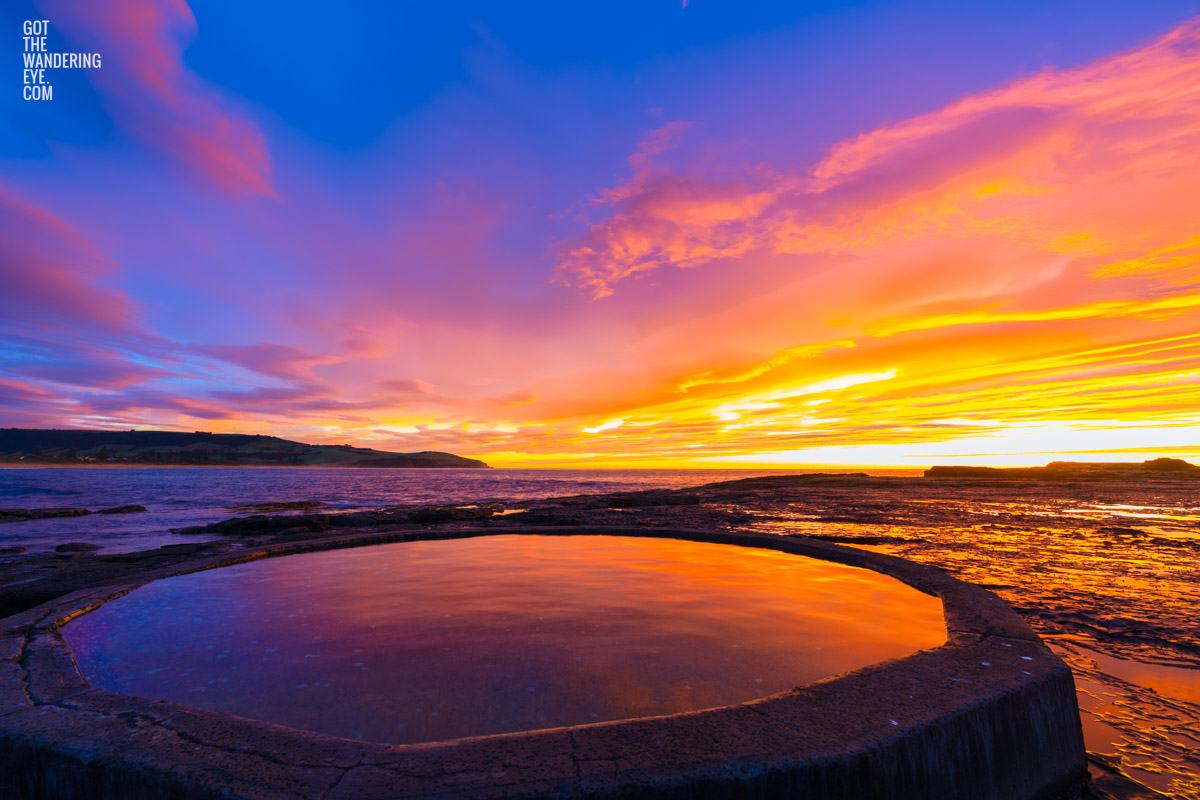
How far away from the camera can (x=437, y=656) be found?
14.3 ft

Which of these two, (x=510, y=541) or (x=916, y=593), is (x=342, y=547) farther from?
(x=916, y=593)

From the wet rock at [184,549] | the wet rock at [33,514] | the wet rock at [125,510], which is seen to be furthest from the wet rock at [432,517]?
the wet rock at [33,514]

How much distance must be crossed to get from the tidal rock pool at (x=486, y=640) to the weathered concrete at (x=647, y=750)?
0.53 meters

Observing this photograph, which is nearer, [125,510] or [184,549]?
[184,549]

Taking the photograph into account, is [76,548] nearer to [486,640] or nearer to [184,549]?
[184,549]

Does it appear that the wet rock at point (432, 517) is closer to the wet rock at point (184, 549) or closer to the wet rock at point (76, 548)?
the wet rock at point (184, 549)

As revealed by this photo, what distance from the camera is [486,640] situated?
4.74 metres

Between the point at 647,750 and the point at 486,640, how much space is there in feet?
8.67

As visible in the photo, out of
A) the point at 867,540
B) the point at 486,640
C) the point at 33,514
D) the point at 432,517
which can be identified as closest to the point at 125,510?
the point at 33,514

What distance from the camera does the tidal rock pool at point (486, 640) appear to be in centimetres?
347

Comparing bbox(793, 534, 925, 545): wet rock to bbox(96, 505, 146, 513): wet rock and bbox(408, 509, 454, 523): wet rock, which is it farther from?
bbox(96, 505, 146, 513): wet rock

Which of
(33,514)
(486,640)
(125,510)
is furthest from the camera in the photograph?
(125,510)

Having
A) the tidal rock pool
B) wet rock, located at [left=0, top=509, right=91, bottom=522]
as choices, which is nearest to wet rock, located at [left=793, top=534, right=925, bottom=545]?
the tidal rock pool

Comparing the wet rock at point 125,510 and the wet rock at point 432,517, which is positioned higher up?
the wet rock at point 432,517
